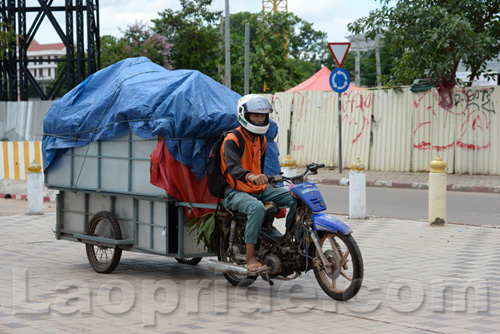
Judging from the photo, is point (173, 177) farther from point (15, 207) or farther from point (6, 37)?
point (6, 37)

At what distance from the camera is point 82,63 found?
1040 inches

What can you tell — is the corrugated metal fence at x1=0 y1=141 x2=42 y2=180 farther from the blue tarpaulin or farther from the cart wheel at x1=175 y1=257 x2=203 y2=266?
the cart wheel at x1=175 y1=257 x2=203 y2=266

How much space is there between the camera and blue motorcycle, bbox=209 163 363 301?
6.43 metres

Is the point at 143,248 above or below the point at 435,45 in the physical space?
below

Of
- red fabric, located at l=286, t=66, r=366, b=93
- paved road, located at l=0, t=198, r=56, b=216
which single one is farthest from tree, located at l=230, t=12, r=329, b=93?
paved road, located at l=0, t=198, r=56, b=216

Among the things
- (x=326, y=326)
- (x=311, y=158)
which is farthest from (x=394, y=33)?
(x=326, y=326)

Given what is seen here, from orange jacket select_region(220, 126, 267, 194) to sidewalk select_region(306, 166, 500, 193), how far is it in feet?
33.2

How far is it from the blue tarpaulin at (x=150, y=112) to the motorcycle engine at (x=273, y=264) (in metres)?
1.13

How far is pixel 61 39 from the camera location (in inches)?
1056

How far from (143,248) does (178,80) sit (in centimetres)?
174

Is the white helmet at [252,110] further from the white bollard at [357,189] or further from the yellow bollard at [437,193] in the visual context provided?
the white bollard at [357,189]

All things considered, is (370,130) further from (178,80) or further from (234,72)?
(234,72)

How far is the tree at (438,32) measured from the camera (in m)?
17.8

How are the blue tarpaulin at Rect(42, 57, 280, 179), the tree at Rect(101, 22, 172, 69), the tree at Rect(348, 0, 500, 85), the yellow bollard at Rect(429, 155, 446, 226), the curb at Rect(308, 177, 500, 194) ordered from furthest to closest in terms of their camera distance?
1. the tree at Rect(101, 22, 172, 69)
2. the tree at Rect(348, 0, 500, 85)
3. the curb at Rect(308, 177, 500, 194)
4. the yellow bollard at Rect(429, 155, 446, 226)
5. the blue tarpaulin at Rect(42, 57, 280, 179)
